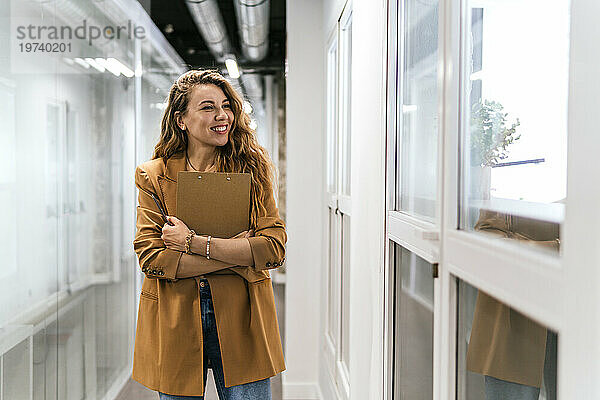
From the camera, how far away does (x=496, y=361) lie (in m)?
0.97

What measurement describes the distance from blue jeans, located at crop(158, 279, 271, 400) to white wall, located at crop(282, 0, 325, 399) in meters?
1.46

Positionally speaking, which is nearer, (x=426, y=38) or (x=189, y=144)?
(x=426, y=38)

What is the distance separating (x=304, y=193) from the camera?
3605 mm

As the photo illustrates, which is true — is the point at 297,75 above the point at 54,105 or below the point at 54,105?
above

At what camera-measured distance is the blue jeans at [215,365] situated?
7.04 feet

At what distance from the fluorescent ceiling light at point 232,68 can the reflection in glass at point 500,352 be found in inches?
97.5

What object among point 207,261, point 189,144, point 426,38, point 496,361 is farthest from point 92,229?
point 496,361

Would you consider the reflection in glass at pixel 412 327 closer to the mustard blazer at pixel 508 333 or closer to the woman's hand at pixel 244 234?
the mustard blazer at pixel 508 333

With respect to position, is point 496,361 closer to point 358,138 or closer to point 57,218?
point 358,138

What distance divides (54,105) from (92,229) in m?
0.66

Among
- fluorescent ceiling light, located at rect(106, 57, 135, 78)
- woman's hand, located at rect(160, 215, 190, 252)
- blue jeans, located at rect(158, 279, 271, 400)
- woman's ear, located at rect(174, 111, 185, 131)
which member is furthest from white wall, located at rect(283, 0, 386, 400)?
woman's hand, located at rect(160, 215, 190, 252)

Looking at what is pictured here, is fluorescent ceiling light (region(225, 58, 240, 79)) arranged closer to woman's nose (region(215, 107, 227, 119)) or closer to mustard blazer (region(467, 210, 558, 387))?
woman's nose (region(215, 107, 227, 119))

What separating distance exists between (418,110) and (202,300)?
104cm

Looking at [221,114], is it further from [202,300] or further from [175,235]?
[202,300]
